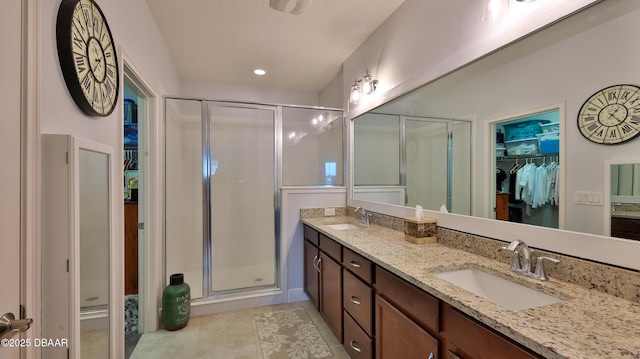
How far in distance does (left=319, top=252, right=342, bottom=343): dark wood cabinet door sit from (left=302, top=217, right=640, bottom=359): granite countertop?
669 millimetres

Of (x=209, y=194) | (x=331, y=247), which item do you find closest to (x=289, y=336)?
(x=331, y=247)

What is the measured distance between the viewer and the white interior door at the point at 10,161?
2.51 ft

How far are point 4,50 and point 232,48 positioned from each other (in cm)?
225

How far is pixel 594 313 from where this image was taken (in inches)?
33.3

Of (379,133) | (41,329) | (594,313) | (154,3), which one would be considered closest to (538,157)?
(594,313)

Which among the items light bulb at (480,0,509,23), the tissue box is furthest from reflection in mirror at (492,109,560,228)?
light bulb at (480,0,509,23)

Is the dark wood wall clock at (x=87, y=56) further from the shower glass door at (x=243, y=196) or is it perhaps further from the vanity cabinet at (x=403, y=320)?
the vanity cabinet at (x=403, y=320)

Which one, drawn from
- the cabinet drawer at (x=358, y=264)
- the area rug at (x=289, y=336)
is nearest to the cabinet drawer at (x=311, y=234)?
the cabinet drawer at (x=358, y=264)

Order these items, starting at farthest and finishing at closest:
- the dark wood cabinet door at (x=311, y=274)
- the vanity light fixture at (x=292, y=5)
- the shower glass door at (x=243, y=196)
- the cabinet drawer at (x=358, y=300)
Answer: the shower glass door at (x=243, y=196), the dark wood cabinet door at (x=311, y=274), the vanity light fixture at (x=292, y=5), the cabinet drawer at (x=358, y=300)

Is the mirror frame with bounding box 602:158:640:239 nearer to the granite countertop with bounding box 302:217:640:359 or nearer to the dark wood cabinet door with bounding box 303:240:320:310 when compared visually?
the granite countertop with bounding box 302:217:640:359

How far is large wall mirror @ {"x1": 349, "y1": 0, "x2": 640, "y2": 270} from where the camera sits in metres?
1.00

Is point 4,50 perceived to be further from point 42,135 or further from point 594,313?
point 594,313

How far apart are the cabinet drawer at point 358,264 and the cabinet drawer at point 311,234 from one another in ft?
2.04

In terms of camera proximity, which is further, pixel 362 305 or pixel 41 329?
pixel 362 305
